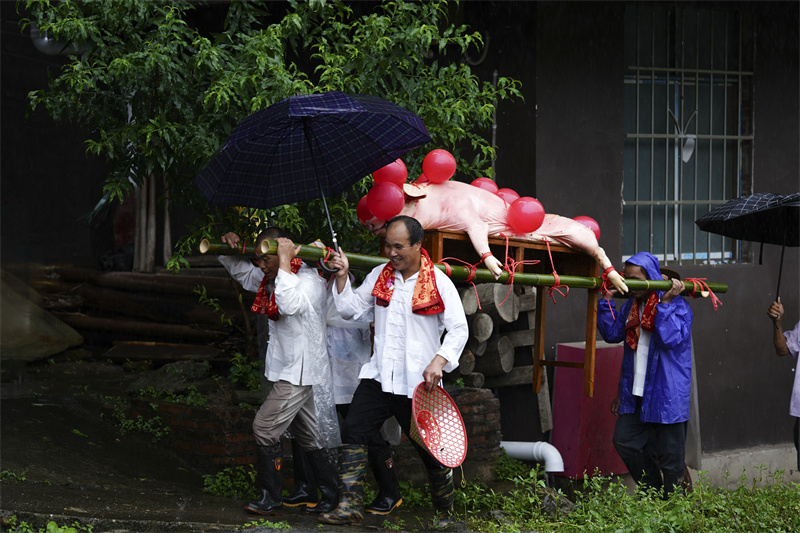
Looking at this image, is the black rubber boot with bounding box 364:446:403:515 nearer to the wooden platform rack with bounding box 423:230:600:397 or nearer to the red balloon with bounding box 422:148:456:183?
the wooden platform rack with bounding box 423:230:600:397

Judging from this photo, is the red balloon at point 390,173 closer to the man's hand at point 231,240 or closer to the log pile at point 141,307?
the man's hand at point 231,240

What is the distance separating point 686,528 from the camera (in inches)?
204

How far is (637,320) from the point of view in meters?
6.27

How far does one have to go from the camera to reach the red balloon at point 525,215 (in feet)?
17.5

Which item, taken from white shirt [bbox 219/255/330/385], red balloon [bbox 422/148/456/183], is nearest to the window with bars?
red balloon [bbox 422/148/456/183]

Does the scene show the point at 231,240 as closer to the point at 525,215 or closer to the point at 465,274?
the point at 465,274

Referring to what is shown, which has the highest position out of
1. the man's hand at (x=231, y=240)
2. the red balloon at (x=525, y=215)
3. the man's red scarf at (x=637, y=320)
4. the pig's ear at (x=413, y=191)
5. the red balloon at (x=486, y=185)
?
the red balloon at (x=486, y=185)

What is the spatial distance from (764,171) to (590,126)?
6.80 feet

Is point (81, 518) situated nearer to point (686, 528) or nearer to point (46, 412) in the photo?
point (46, 412)

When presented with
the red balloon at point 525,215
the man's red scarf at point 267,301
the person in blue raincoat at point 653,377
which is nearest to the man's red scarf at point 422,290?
the man's red scarf at point 267,301

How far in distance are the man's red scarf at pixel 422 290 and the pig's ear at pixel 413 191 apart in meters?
0.34

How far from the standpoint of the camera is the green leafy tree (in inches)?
213

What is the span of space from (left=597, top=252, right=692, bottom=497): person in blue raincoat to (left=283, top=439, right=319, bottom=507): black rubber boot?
226 centimetres

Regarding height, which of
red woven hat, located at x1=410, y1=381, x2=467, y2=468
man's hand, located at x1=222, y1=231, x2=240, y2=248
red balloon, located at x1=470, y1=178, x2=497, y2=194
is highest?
red balloon, located at x1=470, y1=178, x2=497, y2=194
